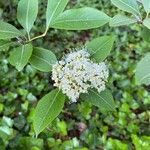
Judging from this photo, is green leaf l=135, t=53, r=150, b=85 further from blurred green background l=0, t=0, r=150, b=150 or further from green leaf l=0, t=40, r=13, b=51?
blurred green background l=0, t=0, r=150, b=150

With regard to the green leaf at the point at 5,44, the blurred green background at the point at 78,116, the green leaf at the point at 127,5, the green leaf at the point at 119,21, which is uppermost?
the green leaf at the point at 119,21

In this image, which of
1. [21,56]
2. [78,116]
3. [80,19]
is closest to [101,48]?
[80,19]

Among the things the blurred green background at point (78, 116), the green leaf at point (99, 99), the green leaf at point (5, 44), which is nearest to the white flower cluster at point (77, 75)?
the green leaf at point (99, 99)

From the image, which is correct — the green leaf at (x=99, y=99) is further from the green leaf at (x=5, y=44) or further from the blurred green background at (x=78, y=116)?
the blurred green background at (x=78, y=116)

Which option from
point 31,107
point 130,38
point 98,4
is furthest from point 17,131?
point 98,4

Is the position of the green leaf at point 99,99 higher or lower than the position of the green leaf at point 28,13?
lower

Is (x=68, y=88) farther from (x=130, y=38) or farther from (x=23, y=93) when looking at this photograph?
(x=130, y=38)

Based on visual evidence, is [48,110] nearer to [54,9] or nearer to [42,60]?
[42,60]
